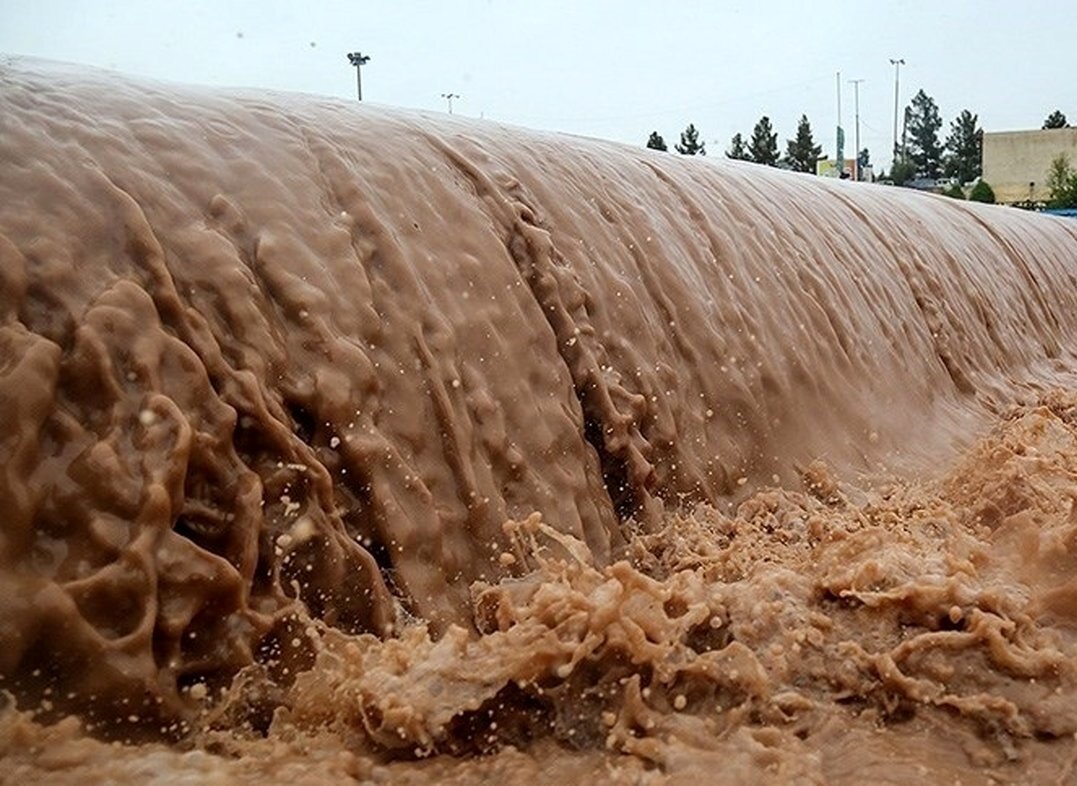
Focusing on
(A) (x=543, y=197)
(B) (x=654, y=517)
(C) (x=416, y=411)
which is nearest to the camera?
(C) (x=416, y=411)

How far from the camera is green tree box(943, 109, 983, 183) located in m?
45.0

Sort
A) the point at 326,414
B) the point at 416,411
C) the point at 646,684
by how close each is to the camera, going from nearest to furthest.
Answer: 1. the point at 646,684
2. the point at 326,414
3. the point at 416,411

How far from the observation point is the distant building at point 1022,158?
33.8 m

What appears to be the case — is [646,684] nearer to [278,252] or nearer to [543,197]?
[278,252]

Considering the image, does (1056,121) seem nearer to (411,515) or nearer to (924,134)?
(924,134)

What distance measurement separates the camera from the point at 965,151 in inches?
1815

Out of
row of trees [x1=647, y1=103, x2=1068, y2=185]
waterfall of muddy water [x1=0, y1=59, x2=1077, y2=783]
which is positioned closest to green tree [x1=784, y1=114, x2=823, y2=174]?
row of trees [x1=647, y1=103, x2=1068, y2=185]

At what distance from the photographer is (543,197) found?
286cm

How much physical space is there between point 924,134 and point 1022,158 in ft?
59.0

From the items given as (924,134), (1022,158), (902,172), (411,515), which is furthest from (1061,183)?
(411,515)

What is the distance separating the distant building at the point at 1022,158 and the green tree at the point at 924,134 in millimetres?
15728

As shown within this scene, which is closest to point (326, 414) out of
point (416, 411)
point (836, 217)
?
point (416, 411)

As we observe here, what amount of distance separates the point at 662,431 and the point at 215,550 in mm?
1311

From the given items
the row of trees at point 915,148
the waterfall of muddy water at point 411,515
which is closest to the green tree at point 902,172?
the row of trees at point 915,148
